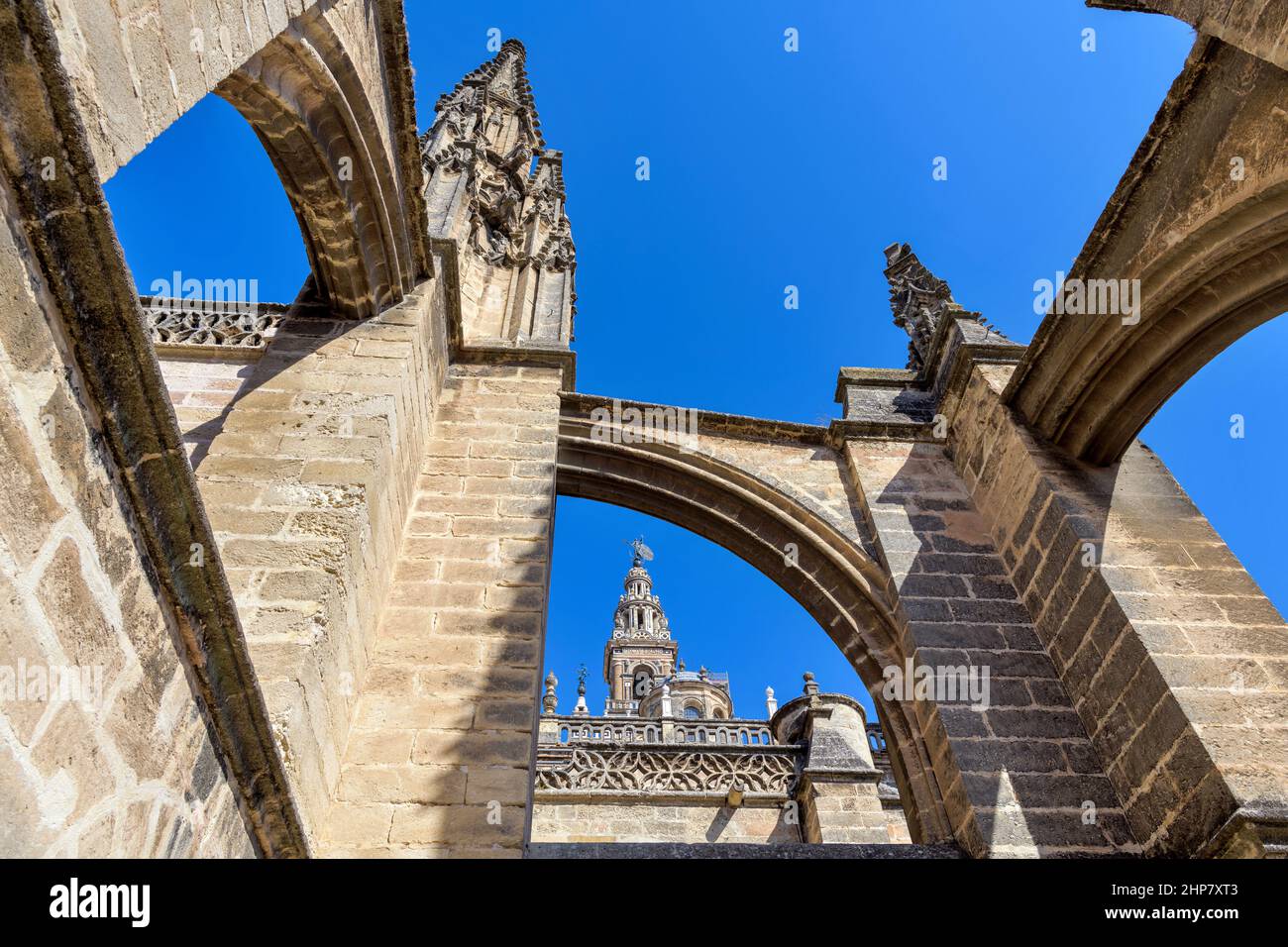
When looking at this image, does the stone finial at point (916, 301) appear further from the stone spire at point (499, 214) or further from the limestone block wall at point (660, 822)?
the limestone block wall at point (660, 822)

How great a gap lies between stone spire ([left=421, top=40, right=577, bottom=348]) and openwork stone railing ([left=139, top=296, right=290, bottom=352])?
1484 millimetres

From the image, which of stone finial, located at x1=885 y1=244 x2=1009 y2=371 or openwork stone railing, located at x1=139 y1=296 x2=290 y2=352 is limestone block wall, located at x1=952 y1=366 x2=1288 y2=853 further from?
openwork stone railing, located at x1=139 y1=296 x2=290 y2=352

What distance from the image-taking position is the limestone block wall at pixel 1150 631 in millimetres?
3770

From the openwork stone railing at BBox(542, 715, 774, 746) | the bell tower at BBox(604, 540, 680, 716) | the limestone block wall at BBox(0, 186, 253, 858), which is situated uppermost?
the bell tower at BBox(604, 540, 680, 716)

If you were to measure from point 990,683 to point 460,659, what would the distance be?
302 centimetres

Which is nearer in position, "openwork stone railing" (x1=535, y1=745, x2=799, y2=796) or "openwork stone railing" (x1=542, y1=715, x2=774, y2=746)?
"openwork stone railing" (x1=535, y1=745, x2=799, y2=796)

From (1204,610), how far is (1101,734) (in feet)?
2.85

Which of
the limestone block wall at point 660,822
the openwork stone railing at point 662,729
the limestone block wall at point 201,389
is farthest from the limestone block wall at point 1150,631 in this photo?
the openwork stone railing at point 662,729

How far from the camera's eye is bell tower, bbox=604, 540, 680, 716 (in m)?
40.2

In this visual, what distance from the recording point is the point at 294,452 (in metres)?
4.27

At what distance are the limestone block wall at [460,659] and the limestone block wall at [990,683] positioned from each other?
2301mm

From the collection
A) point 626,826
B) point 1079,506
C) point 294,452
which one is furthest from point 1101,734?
point 626,826

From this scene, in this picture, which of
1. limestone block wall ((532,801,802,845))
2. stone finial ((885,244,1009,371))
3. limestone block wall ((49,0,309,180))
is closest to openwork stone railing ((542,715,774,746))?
limestone block wall ((532,801,802,845))

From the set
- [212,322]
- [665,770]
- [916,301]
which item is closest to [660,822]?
[665,770]
